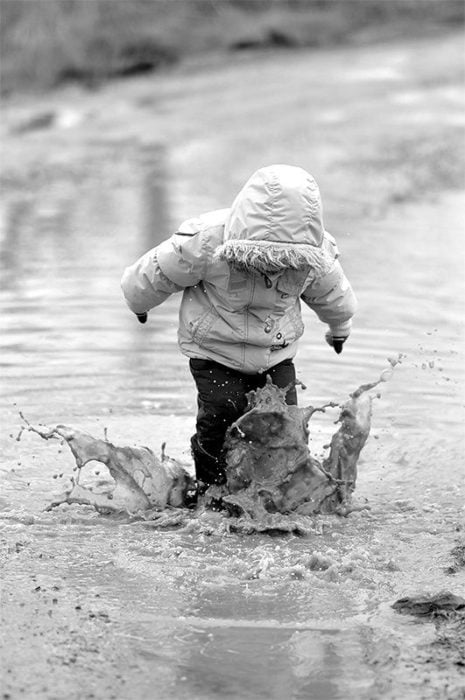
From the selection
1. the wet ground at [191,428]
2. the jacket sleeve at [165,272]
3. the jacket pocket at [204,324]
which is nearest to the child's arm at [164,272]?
the jacket sleeve at [165,272]

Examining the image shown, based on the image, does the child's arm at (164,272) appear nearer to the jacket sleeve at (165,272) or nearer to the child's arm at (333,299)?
the jacket sleeve at (165,272)

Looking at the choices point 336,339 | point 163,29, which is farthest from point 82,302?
point 163,29

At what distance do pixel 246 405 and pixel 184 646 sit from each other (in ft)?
5.00

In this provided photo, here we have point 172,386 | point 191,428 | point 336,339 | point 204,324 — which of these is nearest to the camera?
point 204,324

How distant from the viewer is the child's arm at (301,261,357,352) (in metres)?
5.88

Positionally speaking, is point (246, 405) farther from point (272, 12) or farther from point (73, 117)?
point (272, 12)

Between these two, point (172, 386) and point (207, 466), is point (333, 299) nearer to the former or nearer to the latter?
point (207, 466)

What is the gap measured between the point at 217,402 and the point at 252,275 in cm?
60

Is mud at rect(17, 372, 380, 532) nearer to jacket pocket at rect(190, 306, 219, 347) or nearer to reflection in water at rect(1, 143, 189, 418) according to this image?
jacket pocket at rect(190, 306, 219, 347)

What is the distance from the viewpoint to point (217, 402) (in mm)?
5883

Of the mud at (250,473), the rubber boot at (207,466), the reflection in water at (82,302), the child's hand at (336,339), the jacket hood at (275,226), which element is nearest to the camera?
the jacket hood at (275,226)

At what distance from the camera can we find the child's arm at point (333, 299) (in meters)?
5.88

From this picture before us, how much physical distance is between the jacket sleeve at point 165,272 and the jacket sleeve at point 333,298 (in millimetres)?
528

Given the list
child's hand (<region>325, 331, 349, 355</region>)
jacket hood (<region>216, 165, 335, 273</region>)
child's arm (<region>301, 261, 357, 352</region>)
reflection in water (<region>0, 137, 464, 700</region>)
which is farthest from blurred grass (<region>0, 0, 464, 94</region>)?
jacket hood (<region>216, 165, 335, 273</region>)
